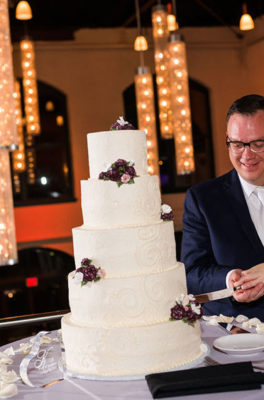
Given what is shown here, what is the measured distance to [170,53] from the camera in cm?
665

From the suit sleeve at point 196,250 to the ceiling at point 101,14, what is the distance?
24.6 ft

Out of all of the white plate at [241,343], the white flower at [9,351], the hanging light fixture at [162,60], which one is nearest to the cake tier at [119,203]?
the white plate at [241,343]

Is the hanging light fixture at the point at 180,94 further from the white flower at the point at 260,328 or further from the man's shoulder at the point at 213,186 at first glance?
the white flower at the point at 260,328

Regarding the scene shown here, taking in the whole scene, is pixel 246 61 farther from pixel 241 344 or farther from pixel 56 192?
pixel 241 344

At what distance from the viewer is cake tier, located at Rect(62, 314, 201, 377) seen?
2.38 metres

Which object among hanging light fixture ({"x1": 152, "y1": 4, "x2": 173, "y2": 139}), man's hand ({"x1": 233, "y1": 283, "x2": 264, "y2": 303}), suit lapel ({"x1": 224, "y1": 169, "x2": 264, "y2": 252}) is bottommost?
man's hand ({"x1": 233, "y1": 283, "x2": 264, "y2": 303})

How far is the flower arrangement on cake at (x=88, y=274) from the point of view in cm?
244

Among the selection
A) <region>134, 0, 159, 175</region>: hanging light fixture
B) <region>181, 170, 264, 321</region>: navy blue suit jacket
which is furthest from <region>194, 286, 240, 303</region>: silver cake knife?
<region>134, 0, 159, 175</region>: hanging light fixture

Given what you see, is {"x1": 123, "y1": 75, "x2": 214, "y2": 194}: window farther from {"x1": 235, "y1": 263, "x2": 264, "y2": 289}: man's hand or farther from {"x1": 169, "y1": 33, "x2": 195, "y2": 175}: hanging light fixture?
{"x1": 235, "y1": 263, "x2": 264, "y2": 289}: man's hand

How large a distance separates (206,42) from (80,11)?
10.3 ft

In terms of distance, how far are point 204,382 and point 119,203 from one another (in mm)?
753

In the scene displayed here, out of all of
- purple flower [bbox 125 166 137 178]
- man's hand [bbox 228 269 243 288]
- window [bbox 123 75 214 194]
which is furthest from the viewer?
window [bbox 123 75 214 194]

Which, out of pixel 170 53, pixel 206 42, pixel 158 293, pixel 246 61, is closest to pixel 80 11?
pixel 206 42

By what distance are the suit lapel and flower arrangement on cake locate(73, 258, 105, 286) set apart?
118cm
